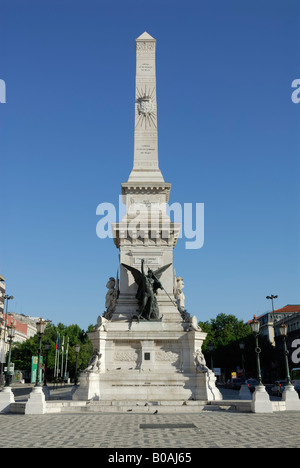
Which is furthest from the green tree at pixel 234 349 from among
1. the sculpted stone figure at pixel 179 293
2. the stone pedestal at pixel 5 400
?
the stone pedestal at pixel 5 400

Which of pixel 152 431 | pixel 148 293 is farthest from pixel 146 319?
pixel 152 431

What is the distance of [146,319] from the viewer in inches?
898

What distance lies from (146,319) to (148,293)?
51.7 inches

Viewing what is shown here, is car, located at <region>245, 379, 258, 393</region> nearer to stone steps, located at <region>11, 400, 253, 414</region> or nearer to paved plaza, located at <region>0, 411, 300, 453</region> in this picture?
stone steps, located at <region>11, 400, 253, 414</region>

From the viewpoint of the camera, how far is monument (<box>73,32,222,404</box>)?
2105 cm

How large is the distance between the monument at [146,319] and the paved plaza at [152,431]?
457 centimetres

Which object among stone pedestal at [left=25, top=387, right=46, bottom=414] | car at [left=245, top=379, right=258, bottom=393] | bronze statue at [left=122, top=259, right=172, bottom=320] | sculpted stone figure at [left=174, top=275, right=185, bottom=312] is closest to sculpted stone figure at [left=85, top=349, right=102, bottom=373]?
bronze statue at [left=122, top=259, right=172, bottom=320]

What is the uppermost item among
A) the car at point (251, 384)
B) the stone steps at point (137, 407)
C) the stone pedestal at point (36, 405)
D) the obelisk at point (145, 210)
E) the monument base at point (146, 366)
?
the obelisk at point (145, 210)

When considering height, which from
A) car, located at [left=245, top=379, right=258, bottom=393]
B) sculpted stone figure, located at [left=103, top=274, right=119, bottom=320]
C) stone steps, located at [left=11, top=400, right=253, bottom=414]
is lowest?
car, located at [left=245, top=379, right=258, bottom=393]

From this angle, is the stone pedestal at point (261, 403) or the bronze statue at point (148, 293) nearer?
the stone pedestal at point (261, 403)

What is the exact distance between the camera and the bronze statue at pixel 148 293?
22.9 metres

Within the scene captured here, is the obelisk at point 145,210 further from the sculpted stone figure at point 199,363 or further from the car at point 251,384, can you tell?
the car at point 251,384

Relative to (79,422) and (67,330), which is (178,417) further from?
(67,330)
